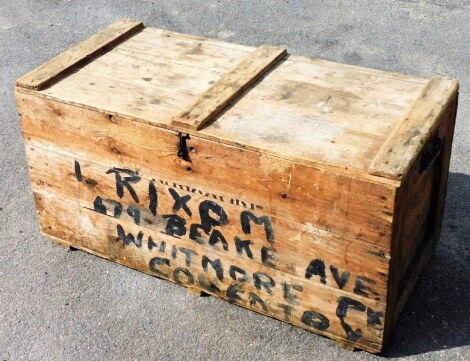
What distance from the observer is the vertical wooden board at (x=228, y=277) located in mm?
3828

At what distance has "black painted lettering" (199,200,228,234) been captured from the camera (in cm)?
391

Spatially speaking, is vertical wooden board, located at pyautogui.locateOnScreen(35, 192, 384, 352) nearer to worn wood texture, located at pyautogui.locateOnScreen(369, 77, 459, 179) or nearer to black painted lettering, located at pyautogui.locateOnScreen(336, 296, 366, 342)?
black painted lettering, located at pyautogui.locateOnScreen(336, 296, 366, 342)

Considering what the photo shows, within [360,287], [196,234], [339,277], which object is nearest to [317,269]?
[339,277]

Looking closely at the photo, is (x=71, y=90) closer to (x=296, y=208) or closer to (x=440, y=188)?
(x=296, y=208)

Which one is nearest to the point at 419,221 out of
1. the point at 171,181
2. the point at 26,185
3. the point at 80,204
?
the point at 171,181

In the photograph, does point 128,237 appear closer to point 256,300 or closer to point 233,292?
point 233,292

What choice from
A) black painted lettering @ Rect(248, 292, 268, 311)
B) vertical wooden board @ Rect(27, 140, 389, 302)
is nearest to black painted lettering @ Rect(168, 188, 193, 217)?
vertical wooden board @ Rect(27, 140, 389, 302)

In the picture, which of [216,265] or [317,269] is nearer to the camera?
[317,269]

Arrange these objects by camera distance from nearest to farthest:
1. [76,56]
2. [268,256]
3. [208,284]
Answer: [268,256] → [208,284] → [76,56]

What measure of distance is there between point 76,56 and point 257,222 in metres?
1.60

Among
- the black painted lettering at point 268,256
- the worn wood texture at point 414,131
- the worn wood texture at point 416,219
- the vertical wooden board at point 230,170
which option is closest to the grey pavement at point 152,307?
the worn wood texture at point 416,219

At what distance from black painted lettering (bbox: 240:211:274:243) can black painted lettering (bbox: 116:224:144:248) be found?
737 millimetres

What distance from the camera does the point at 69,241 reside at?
4.66 metres

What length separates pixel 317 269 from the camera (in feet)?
12.4
